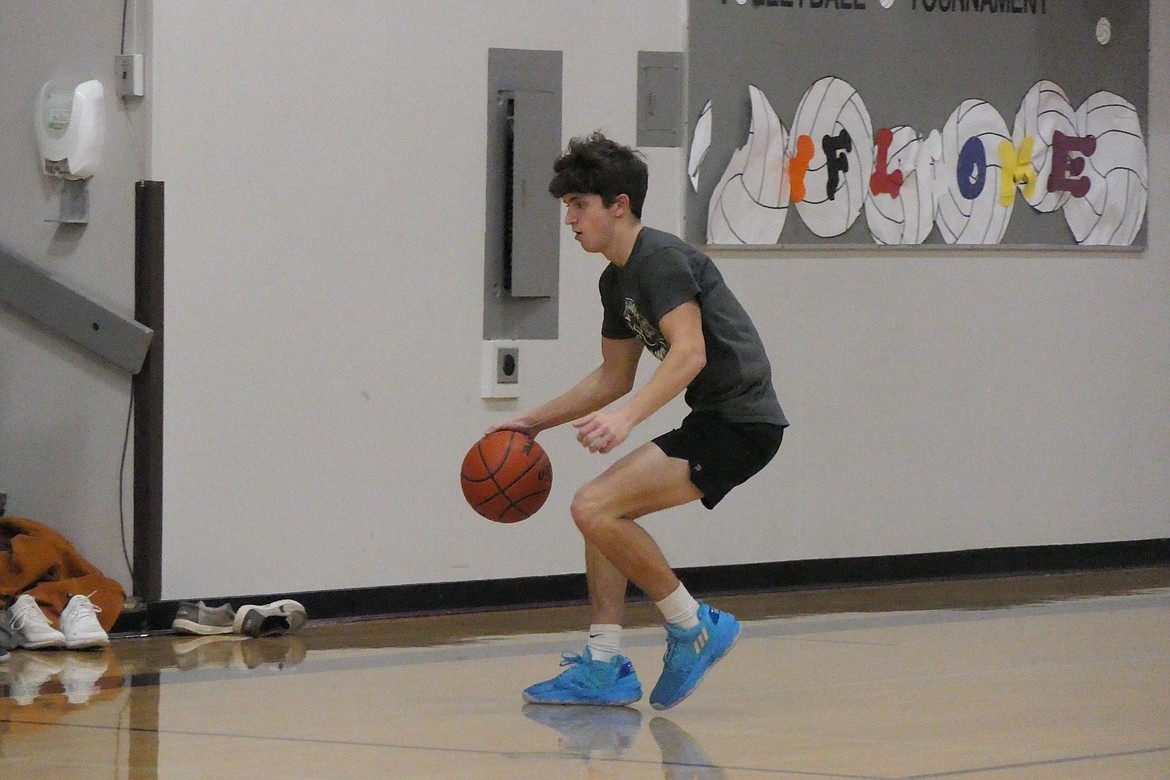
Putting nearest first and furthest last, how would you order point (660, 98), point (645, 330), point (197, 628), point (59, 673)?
point (645, 330)
point (59, 673)
point (197, 628)
point (660, 98)

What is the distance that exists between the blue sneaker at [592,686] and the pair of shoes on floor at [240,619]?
1.67m

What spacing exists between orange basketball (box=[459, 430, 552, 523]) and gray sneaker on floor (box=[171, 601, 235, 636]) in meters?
1.76

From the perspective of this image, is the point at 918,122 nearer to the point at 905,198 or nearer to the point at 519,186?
the point at 905,198

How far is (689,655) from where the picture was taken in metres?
5.28

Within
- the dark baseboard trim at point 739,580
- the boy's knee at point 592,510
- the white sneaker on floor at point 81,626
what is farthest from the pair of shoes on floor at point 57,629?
the boy's knee at point 592,510

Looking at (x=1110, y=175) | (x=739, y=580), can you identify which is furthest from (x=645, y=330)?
(x=1110, y=175)

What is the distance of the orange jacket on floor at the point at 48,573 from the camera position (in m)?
6.52

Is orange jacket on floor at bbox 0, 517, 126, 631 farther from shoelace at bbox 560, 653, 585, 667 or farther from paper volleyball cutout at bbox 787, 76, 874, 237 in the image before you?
paper volleyball cutout at bbox 787, 76, 874, 237

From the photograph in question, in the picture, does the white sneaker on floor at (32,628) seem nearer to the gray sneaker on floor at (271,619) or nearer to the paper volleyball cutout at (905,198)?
the gray sneaker on floor at (271,619)

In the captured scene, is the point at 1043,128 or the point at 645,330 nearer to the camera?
the point at 645,330

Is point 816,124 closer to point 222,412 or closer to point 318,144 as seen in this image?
point 318,144

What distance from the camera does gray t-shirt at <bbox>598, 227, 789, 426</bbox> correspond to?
533cm

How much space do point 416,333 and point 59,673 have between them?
6.86 ft

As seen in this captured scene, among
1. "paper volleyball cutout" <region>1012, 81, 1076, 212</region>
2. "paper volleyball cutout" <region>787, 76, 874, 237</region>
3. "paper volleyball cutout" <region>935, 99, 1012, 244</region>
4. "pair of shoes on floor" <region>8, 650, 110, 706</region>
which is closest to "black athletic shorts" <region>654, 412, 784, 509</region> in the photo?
"pair of shoes on floor" <region>8, 650, 110, 706</region>
